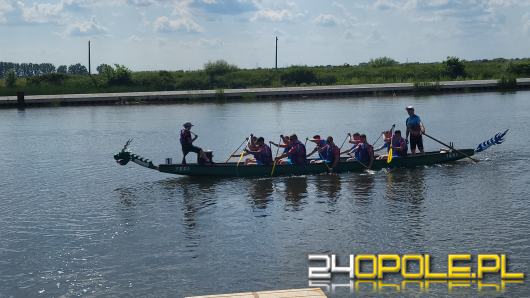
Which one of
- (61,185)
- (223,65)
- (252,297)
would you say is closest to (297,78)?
(223,65)

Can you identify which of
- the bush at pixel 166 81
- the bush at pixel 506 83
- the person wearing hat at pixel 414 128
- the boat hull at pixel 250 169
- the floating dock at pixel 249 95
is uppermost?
the bush at pixel 166 81

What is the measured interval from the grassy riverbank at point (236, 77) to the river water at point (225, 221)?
51.5 m

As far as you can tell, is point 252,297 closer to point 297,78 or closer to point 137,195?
point 137,195

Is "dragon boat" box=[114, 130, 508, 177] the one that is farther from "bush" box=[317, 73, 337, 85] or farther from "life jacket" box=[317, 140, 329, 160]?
"bush" box=[317, 73, 337, 85]

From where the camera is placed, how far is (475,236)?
66.7 ft

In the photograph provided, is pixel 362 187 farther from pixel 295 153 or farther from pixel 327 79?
pixel 327 79

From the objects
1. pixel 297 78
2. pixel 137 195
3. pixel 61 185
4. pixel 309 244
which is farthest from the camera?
pixel 297 78

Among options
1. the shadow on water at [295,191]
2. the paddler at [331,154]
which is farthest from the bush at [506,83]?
the shadow on water at [295,191]

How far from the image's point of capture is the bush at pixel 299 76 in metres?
99.6

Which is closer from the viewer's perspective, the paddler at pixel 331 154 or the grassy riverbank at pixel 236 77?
the paddler at pixel 331 154

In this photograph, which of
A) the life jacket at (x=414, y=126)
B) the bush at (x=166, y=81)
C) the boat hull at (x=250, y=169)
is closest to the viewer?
the boat hull at (x=250, y=169)

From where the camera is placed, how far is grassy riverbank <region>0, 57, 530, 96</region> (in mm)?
93188

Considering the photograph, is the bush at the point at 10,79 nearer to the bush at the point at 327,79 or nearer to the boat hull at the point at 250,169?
the bush at the point at 327,79

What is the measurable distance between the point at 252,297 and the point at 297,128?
3694 cm
